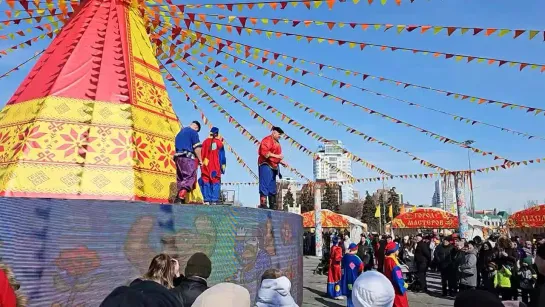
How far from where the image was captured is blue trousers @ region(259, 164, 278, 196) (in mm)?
9789

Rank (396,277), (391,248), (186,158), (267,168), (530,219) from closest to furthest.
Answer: (396,277)
(391,248)
(186,158)
(267,168)
(530,219)

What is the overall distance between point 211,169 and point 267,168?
4.04ft

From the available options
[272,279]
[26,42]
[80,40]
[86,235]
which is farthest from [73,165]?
[272,279]

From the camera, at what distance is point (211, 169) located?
31.0 ft

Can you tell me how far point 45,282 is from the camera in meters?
5.07

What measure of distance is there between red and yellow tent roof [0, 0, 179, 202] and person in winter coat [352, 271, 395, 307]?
21.3 ft

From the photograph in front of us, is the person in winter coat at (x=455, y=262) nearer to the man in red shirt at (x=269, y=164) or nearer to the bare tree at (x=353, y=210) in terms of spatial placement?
the man in red shirt at (x=269, y=164)

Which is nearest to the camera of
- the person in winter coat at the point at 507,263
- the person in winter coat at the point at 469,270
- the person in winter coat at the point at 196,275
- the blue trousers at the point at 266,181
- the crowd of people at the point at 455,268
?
the person in winter coat at the point at 196,275

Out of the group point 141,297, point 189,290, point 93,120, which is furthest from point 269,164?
point 141,297

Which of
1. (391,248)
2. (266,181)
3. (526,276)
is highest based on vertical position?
(266,181)

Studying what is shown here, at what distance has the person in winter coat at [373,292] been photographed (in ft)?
12.6

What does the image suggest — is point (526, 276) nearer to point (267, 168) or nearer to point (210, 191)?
point (267, 168)

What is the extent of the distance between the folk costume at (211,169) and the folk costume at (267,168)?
88 cm

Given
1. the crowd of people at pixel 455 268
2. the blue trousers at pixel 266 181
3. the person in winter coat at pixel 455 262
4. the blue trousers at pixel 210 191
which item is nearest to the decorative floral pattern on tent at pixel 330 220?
the crowd of people at pixel 455 268
